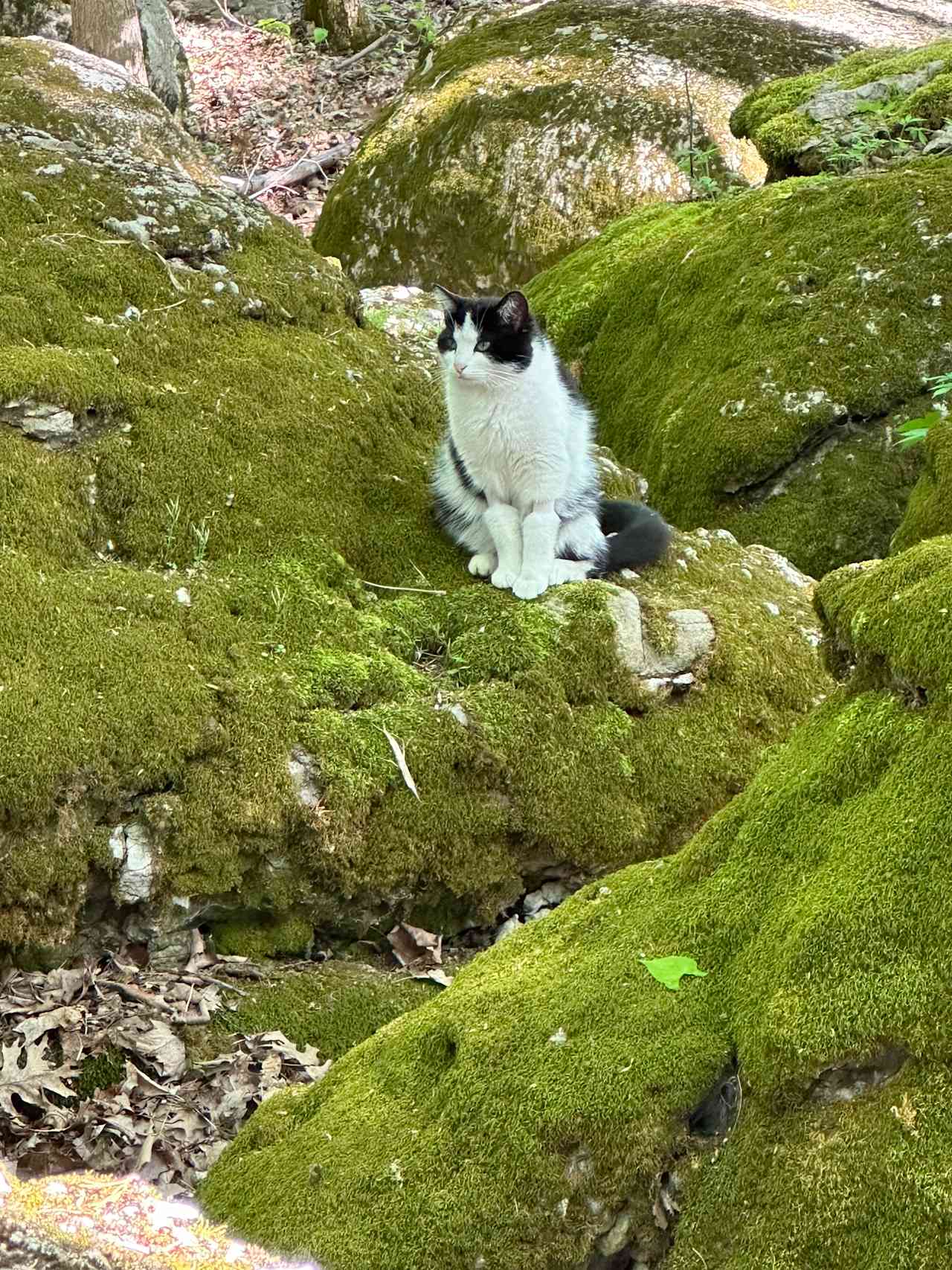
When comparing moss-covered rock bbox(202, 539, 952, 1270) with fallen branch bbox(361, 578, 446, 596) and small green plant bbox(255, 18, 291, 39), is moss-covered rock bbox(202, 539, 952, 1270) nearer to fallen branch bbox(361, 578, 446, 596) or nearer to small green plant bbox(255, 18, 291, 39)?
fallen branch bbox(361, 578, 446, 596)

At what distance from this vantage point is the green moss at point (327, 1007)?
3387 millimetres

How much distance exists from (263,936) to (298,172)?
12.0 m

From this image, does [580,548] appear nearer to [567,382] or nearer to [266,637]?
[567,382]

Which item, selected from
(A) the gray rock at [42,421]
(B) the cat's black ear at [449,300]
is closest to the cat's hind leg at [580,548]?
(B) the cat's black ear at [449,300]

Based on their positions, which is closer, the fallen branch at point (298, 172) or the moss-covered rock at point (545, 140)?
the moss-covered rock at point (545, 140)

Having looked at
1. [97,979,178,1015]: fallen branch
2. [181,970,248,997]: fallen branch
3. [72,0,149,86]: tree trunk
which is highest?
[72,0,149,86]: tree trunk

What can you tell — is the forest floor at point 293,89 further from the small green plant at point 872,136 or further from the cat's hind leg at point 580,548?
the cat's hind leg at point 580,548

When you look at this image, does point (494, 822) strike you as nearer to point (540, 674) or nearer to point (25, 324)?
point (540, 674)

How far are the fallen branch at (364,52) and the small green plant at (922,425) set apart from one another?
13.3 metres

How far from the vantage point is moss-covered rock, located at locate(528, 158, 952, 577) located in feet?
19.5

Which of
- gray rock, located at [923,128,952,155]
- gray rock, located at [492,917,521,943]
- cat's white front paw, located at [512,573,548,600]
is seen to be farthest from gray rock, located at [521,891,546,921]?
gray rock, located at [923,128,952,155]

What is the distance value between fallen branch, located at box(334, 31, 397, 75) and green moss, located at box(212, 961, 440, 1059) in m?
15.7

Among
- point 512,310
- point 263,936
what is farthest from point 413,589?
point 263,936

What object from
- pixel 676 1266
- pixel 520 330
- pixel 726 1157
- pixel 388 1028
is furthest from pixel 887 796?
pixel 520 330
